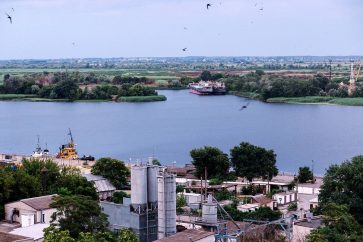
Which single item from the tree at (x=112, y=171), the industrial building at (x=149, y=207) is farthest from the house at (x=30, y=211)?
the tree at (x=112, y=171)

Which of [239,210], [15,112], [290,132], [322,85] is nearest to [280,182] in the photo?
[239,210]

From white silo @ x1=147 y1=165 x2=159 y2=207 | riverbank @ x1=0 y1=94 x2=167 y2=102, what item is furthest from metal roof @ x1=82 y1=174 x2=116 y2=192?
riverbank @ x1=0 y1=94 x2=167 y2=102

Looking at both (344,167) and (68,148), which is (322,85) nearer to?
(68,148)

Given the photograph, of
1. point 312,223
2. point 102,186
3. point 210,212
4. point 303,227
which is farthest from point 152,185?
Answer: point 102,186

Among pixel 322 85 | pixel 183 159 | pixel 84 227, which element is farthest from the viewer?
pixel 322 85

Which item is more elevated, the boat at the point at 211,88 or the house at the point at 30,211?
the house at the point at 30,211

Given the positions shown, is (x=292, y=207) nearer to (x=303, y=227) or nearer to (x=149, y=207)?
(x=303, y=227)

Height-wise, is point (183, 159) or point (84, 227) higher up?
point (84, 227)

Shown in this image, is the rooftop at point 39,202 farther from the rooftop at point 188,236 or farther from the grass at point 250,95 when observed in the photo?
the grass at point 250,95
